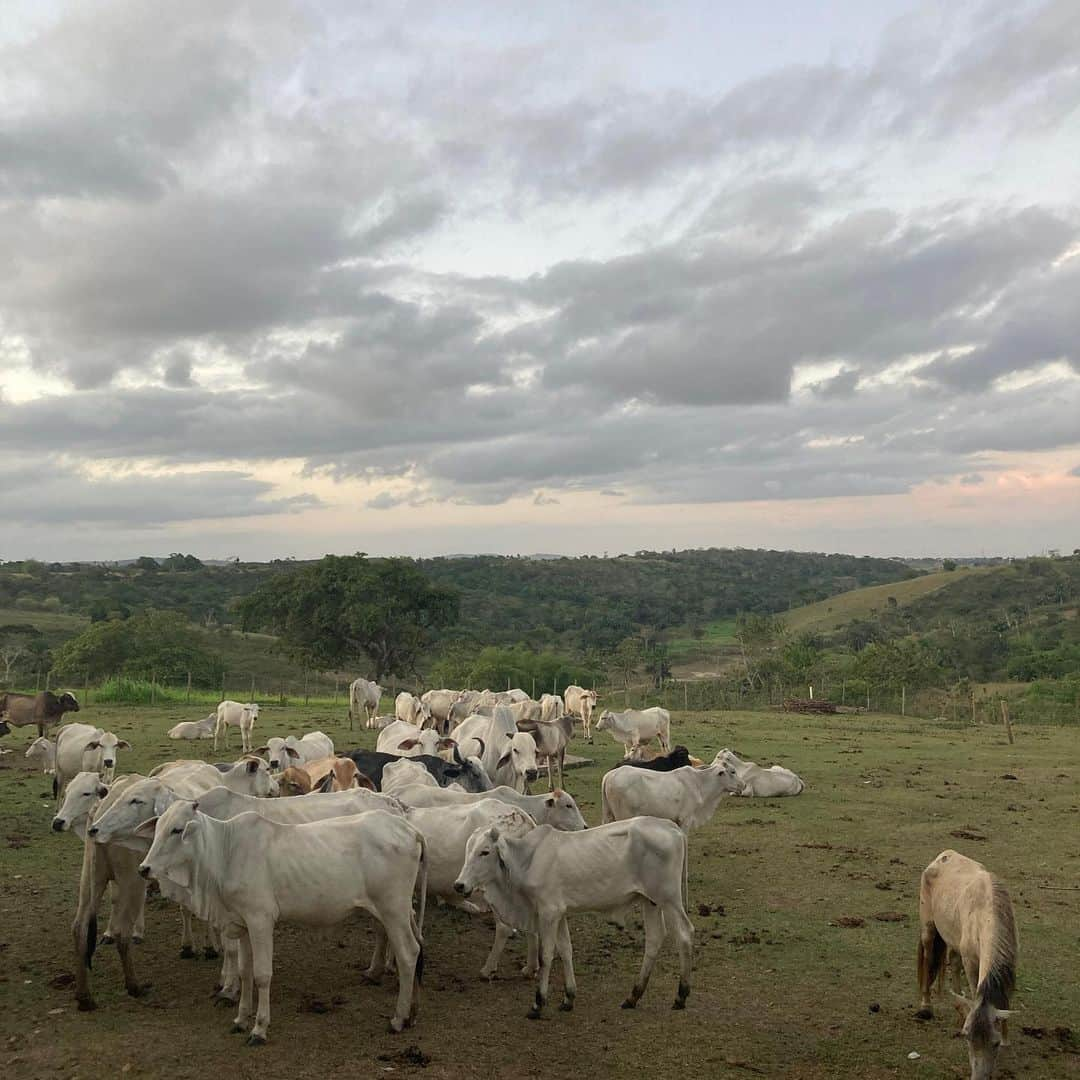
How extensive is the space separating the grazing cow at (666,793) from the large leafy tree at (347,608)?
31.1 metres

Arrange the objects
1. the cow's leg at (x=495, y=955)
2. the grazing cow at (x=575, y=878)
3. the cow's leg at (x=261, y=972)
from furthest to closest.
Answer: the cow's leg at (x=495, y=955)
the grazing cow at (x=575, y=878)
the cow's leg at (x=261, y=972)

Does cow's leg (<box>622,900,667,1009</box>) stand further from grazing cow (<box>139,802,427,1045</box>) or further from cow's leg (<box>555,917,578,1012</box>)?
grazing cow (<box>139,802,427,1045</box>)

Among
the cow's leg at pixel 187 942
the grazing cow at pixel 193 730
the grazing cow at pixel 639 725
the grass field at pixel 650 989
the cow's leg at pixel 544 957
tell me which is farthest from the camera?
the grazing cow at pixel 193 730

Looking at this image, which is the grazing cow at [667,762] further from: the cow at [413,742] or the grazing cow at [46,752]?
the grazing cow at [46,752]

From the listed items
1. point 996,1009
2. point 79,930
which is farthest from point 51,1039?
point 996,1009

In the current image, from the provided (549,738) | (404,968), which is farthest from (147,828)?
(549,738)

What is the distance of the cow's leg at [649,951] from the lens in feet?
25.8

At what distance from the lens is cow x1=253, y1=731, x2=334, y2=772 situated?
45.8 feet

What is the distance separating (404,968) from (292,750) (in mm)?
8044

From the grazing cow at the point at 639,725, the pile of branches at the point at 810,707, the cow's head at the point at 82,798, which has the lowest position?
the pile of branches at the point at 810,707

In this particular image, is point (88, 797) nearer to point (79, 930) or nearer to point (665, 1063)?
point (79, 930)

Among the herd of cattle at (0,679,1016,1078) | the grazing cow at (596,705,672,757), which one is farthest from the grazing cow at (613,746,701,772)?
the grazing cow at (596,705,672,757)

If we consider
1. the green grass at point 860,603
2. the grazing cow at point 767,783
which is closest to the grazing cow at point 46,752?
the grazing cow at point 767,783

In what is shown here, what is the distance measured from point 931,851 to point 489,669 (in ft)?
101
